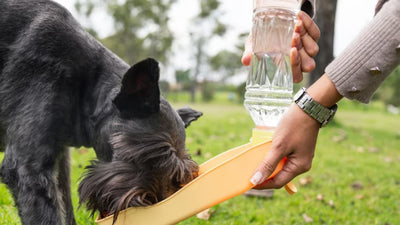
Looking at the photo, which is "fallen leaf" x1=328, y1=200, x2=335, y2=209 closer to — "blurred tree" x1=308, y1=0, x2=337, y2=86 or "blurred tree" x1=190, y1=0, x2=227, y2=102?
"blurred tree" x1=308, y1=0, x2=337, y2=86

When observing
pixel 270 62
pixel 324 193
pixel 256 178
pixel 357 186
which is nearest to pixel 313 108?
pixel 256 178

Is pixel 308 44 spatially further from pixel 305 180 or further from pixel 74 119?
pixel 305 180

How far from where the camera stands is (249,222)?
3.80 metres

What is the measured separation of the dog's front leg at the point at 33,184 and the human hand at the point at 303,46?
1.67 m

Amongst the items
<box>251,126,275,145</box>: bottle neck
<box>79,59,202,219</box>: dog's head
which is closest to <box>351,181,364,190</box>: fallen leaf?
<box>251,126,275,145</box>: bottle neck

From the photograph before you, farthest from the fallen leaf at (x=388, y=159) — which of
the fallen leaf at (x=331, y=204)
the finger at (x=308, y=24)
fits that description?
the finger at (x=308, y=24)

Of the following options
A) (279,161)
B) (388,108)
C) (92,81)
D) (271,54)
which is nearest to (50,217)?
(92,81)

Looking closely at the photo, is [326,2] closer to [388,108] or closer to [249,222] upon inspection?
[249,222]

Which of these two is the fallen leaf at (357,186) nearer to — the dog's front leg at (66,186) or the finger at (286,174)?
the finger at (286,174)

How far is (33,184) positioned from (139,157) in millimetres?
667

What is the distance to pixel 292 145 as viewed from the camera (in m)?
2.07

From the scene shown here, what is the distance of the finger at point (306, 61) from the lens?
9.95 feet

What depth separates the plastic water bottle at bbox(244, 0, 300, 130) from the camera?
9.02 feet

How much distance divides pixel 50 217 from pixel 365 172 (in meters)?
5.64
